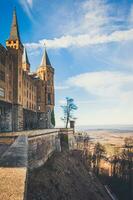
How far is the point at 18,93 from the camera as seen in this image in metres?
36.2

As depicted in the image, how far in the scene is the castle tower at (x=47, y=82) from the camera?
184 ft

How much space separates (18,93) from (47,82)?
22073mm

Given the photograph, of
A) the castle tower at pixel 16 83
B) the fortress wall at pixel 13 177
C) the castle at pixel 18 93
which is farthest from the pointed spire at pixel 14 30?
the fortress wall at pixel 13 177

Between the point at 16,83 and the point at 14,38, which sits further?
the point at 14,38

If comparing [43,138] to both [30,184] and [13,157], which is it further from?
[13,157]

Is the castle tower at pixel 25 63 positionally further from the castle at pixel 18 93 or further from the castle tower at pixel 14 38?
the castle tower at pixel 14 38

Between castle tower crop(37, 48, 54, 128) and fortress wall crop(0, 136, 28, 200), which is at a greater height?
castle tower crop(37, 48, 54, 128)

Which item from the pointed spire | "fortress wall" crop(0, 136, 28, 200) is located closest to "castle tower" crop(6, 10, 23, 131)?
the pointed spire

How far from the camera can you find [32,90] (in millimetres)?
49875

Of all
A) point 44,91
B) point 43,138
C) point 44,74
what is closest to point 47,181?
point 43,138

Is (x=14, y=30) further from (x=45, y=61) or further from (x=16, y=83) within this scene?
(x=45, y=61)

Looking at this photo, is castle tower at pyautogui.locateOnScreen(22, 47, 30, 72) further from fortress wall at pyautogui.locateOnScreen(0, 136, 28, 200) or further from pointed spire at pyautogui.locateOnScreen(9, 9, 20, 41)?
fortress wall at pyautogui.locateOnScreen(0, 136, 28, 200)

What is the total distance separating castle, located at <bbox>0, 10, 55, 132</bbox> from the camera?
→ 1293 inches

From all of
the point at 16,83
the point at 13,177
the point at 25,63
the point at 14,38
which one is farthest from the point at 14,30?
the point at 13,177
